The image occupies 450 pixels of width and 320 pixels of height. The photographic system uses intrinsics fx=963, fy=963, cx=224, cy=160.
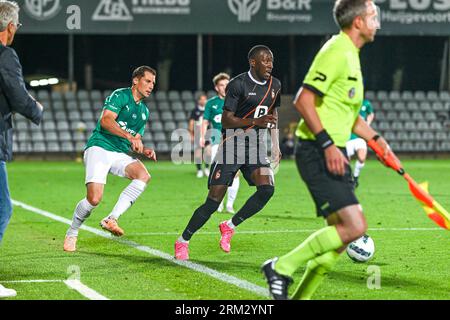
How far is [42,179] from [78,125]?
432 inches

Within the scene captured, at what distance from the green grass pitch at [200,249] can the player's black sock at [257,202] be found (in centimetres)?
37

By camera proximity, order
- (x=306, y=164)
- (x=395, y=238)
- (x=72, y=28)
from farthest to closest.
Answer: (x=72, y=28) < (x=395, y=238) < (x=306, y=164)

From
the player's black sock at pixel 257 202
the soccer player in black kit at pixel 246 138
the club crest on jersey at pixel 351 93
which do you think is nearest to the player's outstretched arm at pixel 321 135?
the club crest on jersey at pixel 351 93

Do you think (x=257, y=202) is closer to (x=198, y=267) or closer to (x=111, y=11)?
(x=198, y=267)

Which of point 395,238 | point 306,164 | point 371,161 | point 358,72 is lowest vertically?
point 371,161

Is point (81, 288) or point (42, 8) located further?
point (42, 8)

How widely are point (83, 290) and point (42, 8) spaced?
83.2 feet

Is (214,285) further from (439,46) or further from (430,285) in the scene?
(439,46)

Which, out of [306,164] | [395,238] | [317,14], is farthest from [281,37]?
[306,164]

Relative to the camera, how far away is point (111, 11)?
106 feet

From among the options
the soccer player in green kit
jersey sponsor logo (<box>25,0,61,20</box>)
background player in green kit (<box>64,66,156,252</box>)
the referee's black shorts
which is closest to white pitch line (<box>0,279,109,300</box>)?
the soccer player in green kit

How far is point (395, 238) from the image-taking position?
38.0ft

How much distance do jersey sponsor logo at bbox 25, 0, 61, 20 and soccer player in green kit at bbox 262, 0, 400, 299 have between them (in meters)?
26.3

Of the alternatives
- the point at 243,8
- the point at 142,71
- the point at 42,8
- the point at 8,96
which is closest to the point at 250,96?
the point at 142,71
